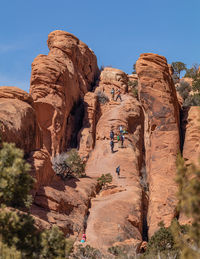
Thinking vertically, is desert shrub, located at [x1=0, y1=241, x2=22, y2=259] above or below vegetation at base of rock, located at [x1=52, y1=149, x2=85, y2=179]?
below

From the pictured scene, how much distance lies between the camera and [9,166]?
9602 millimetres

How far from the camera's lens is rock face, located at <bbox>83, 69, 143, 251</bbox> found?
1962 centimetres

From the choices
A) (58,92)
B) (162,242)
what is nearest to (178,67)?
(58,92)

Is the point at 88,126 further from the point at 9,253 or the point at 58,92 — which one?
the point at 9,253

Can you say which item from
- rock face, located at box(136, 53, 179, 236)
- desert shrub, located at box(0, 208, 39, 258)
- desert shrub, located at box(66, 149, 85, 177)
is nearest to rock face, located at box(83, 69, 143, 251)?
desert shrub, located at box(66, 149, 85, 177)

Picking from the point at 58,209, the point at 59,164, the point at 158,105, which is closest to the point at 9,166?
the point at 58,209

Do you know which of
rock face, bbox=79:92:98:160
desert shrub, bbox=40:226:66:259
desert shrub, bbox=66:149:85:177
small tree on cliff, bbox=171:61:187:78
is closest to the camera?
desert shrub, bbox=40:226:66:259

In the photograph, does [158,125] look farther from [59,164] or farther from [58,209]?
[58,209]

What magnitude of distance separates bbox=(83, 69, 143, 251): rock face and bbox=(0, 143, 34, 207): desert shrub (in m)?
9.01

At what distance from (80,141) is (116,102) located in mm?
4736

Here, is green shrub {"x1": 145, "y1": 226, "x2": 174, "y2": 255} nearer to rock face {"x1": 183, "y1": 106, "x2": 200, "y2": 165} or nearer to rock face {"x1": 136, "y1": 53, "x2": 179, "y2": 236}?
rock face {"x1": 136, "y1": 53, "x2": 179, "y2": 236}

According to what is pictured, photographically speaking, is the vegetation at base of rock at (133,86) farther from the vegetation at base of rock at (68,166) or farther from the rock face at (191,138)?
the vegetation at base of rock at (68,166)

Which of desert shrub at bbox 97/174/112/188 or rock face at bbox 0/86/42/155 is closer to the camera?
rock face at bbox 0/86/42/155

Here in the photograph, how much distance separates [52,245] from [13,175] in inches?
76.5
